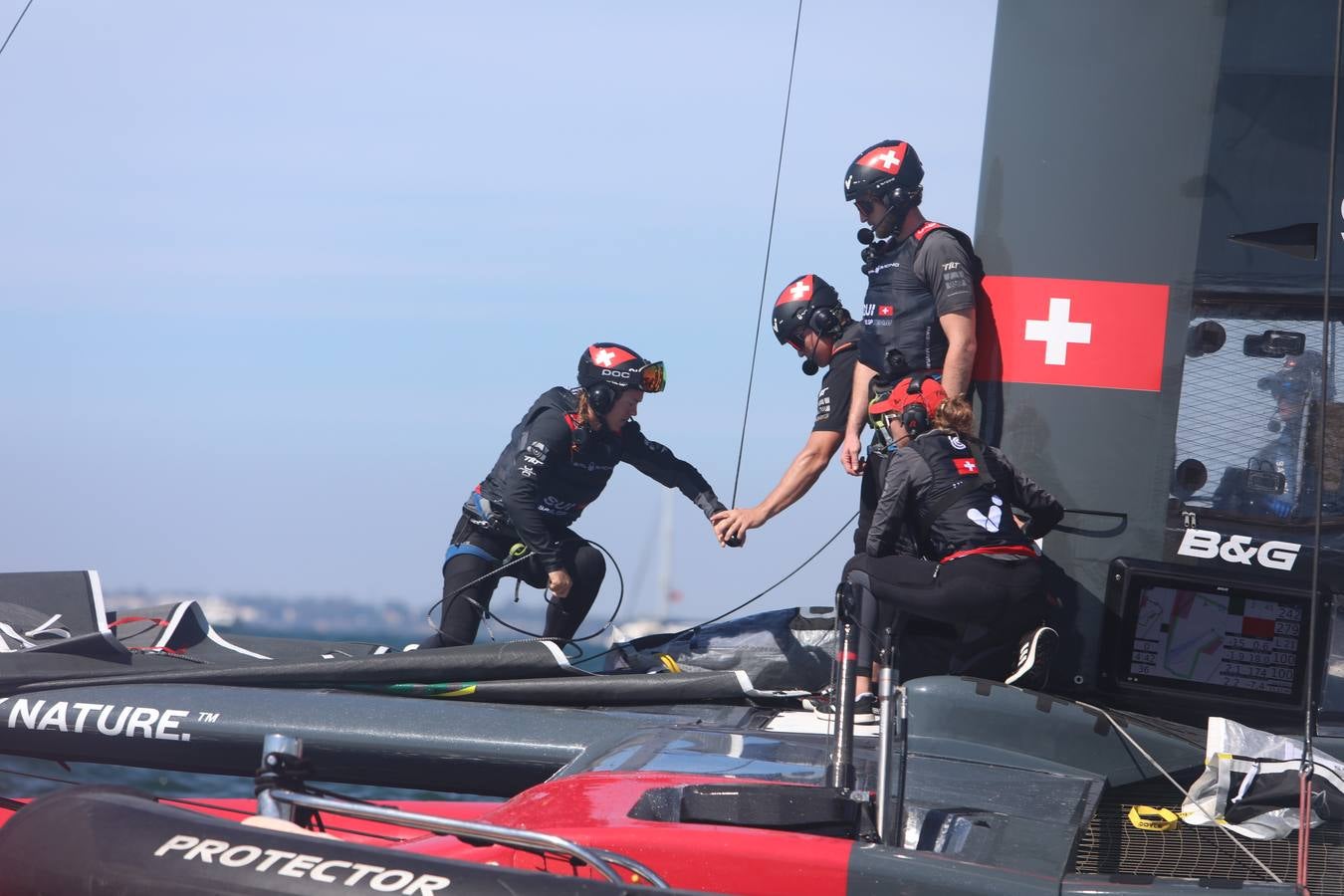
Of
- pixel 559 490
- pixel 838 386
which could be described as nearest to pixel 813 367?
pixel 838 386

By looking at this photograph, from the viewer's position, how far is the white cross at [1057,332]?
5.02 metres

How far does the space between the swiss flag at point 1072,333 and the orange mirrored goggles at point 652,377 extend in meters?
1.61

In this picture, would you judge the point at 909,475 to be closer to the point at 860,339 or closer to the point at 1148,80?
the point at 860,339

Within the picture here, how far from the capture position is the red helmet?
493cm

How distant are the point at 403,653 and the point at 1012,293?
102 inches

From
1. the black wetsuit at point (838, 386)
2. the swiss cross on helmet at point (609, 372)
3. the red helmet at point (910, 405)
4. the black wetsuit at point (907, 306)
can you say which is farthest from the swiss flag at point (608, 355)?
the red helmet at point (910, 405)

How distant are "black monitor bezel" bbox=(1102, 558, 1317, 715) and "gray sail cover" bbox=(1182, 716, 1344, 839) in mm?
525

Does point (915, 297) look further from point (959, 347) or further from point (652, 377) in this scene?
point (652, 377)

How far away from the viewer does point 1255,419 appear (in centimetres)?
482

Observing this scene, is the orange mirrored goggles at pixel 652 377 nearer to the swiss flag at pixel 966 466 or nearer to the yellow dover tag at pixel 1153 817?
the swiss flag at pixel 966 466

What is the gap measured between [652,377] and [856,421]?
1.03 metres

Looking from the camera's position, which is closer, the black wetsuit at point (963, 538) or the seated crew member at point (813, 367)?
the black wetsuit at point (963, 538)

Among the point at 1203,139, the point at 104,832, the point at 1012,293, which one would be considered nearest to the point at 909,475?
the point at 1012,293

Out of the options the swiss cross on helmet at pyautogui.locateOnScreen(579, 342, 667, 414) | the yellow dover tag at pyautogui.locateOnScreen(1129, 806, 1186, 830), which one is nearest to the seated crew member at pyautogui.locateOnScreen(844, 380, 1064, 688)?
the yellow dover tag at pyautogui.locateOnScreen(1129, 806, 1186, 830)
